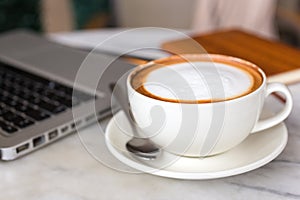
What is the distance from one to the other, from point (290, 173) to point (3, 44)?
2.12ft

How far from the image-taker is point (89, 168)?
541 millimetres

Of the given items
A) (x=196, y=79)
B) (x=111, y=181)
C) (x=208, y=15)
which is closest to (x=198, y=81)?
(x=196, y=79)

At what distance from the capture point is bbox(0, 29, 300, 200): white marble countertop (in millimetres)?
488

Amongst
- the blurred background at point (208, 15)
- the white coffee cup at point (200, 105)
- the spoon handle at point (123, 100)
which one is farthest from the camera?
the blurred background at point (208, 15)

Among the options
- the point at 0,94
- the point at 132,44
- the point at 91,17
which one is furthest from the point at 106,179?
the point at 91,17

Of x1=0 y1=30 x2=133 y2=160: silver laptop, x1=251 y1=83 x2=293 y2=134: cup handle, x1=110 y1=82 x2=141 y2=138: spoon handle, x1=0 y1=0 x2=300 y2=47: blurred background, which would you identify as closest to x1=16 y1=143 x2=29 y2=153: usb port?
x1=0 y1=30 x2=133 y2=160: silver laptop

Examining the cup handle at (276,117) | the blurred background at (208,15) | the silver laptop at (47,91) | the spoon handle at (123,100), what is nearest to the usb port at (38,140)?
the silver laptop at (47,91)

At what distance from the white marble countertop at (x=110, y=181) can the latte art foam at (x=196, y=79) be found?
9 centimetres

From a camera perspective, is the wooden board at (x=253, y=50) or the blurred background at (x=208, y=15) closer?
the wooden board at (x=253, y=50)

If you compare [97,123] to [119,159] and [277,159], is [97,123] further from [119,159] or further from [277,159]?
[277,159]

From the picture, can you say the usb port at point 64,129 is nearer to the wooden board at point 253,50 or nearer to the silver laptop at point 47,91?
the silver laptop at point 47,91

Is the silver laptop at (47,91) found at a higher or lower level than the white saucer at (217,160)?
lower

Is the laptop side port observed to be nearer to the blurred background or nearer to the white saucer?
the white saucer

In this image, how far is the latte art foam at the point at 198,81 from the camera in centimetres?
48
